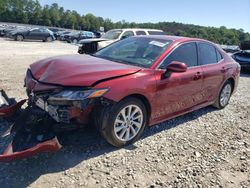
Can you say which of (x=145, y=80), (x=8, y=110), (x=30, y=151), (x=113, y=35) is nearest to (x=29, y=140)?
(x=30, y=151)

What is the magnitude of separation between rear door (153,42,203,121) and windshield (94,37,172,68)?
8.0 inches

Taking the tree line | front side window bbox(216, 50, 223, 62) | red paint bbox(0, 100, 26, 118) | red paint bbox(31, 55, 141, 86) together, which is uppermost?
the tree line

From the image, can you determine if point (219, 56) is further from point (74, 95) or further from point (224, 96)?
point (74, 95)

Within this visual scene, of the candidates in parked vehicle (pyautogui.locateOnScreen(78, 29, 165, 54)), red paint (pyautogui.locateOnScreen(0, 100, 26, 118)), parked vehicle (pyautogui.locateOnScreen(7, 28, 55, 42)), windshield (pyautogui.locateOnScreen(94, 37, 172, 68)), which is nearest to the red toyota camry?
windshield (pyautogui.locateOnScreen(94, 37, 172, 68))

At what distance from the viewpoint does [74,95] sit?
359 centimetres

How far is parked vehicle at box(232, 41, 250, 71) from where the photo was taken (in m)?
13.1

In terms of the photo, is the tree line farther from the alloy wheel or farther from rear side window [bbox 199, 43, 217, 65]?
the alloy wheel

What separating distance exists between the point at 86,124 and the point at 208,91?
2.77m

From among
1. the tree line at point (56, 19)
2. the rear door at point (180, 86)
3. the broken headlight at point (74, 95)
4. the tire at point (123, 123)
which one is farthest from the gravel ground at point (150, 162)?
the tree line at point (56, 19)

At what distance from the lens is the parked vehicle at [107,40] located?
13.0 metres

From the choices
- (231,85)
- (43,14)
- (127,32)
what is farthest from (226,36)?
(231,85)

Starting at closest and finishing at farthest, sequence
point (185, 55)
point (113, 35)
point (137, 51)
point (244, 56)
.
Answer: point (137, 51) → point (185, 55) → point (244, 56) → point (113, 35)

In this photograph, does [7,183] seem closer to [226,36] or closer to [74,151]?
[74,151]

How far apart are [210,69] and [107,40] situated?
9070 mm
